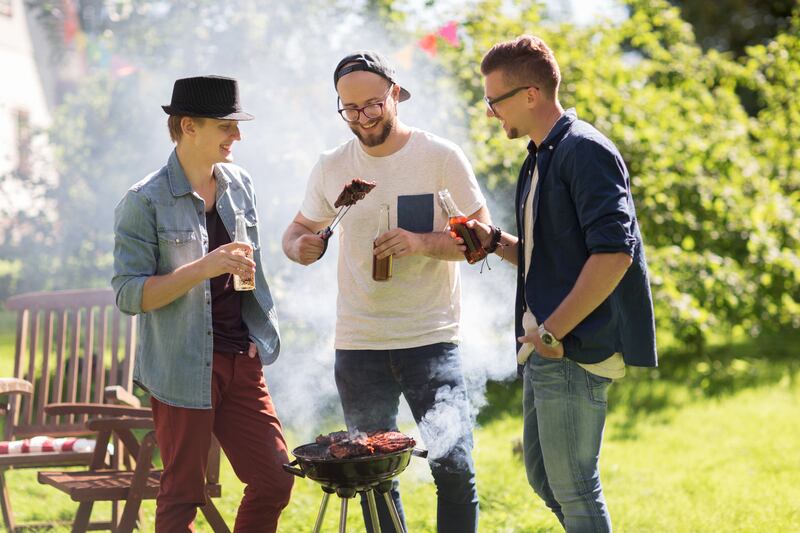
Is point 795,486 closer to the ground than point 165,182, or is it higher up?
closer to the ground

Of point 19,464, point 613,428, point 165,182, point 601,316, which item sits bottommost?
point 613,428

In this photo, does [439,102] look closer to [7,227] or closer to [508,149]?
[508,149]

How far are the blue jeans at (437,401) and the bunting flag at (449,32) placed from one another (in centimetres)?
424

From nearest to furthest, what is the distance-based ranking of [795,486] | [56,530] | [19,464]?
1. [19,464]
2. [56,530]
3. [795,486]

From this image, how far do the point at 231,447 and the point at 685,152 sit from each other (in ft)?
19.3

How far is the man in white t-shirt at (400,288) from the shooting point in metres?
3.50

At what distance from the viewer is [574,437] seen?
289 cm

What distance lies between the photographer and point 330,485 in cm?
318

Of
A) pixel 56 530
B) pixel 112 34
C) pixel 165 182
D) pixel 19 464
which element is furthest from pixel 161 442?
pixel 112 34

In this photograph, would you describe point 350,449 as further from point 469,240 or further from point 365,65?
point 365,65

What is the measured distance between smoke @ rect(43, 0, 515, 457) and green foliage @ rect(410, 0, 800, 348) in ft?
1.65

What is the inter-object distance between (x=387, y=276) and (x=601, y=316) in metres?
0.95

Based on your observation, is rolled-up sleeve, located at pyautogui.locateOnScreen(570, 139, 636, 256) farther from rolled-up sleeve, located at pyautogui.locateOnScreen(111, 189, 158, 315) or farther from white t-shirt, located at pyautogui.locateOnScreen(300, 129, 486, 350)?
rolled-up sleeve, located at pyautogui.locateOnScreen(111, 189, 158, 315)

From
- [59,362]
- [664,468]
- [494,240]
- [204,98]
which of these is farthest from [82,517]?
[664,468]
